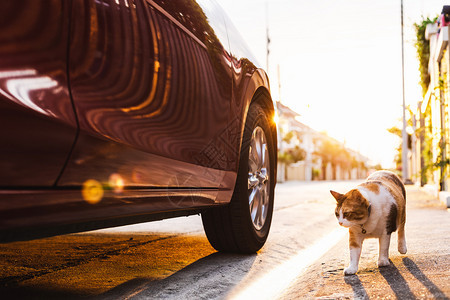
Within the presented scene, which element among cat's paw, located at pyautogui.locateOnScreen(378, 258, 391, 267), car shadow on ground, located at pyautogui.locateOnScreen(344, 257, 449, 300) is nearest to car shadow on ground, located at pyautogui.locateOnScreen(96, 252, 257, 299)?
car shadow on ground, located at pyautogui.locateOnScreen(344, 257, 449, 300)

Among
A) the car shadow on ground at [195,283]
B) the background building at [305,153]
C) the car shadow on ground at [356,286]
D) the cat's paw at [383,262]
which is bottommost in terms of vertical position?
the car shadow on ground at [195,283]

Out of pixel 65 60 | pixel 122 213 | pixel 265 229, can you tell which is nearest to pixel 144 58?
pixel 65 60

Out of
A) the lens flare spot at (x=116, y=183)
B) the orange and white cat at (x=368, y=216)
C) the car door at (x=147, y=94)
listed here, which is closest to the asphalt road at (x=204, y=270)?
the orange and white cat at (x=368, y=216)

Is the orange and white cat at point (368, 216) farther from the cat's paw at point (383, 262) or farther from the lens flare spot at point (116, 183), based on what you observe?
the lens flare spot at point (116, 183)

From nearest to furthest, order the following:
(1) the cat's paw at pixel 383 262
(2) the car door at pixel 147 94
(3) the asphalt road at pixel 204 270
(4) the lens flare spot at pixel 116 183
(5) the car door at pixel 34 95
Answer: (5) the car door at pixel 34 95 → (2) the car door at pixel 147 94 → (4) the lens flare spot at pixel 116 183 → (3) the asphalt road at pixel 204 270 → (1) the cat's paw at pixel 383 262

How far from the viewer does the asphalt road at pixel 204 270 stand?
2.39 m

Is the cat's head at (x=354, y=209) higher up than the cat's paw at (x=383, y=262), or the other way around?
the cat's head at (x=354, y=209)

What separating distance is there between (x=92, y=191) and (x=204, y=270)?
4.63 ft

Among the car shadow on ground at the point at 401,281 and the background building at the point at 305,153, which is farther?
the background building at the point at 305,153

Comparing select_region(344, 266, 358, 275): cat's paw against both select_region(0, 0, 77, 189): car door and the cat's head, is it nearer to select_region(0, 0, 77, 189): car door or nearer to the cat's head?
the cat's head

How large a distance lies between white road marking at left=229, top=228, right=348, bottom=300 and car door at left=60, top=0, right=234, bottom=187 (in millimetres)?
624

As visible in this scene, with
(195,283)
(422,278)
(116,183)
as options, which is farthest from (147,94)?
(422,278)

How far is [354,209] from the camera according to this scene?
2.67 meters

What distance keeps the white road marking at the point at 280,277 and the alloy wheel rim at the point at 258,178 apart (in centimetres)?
37
